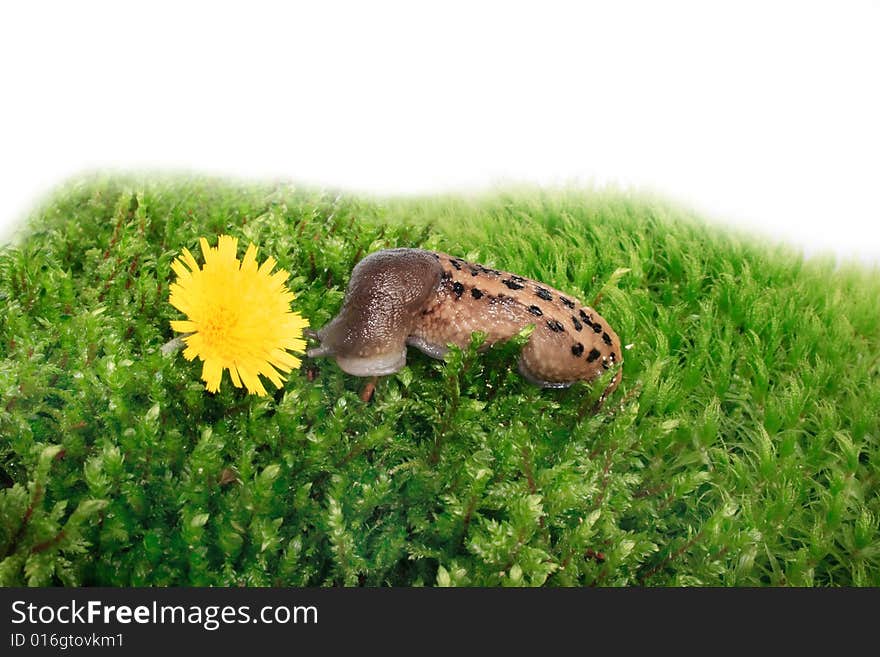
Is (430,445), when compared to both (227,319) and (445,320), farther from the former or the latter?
(227,319)

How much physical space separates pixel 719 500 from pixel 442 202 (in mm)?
1369

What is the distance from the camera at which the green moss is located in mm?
1191

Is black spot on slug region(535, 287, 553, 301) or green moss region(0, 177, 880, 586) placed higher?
black spot on slug region(535, 287, 553, 301)

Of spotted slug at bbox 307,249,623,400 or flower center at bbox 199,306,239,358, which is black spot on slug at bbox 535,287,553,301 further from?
flower center at bbox 199,306,239,358

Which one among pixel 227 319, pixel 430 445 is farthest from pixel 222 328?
pixel 430 445

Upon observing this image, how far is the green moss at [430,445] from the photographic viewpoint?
3.91 feet

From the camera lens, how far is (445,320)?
149cm

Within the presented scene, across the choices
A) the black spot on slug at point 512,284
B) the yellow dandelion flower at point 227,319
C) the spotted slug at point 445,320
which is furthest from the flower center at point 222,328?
the black spot on slug at point 512,284

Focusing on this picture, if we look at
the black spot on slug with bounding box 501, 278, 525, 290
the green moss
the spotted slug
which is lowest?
the green moss

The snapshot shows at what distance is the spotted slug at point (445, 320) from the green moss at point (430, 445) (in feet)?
A: 0.20

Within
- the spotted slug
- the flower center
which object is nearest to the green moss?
the spotted slug

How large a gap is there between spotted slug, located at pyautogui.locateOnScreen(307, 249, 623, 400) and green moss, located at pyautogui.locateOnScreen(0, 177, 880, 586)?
59 mm

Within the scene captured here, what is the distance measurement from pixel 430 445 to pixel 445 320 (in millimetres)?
262

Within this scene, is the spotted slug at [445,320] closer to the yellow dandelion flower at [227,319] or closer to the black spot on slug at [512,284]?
the black spot on slug at [512,284]
